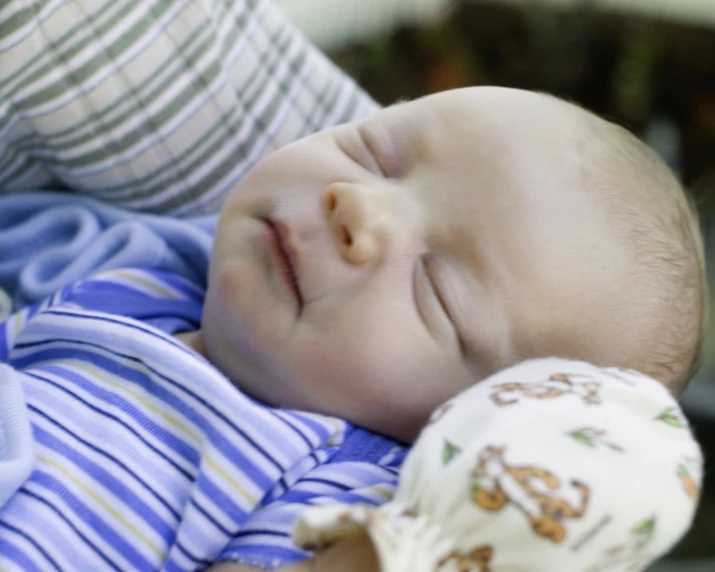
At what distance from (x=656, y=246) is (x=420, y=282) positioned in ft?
0.74

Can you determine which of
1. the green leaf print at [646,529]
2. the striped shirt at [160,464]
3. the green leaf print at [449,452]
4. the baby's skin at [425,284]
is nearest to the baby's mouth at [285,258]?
the baby's skin at [425,284]

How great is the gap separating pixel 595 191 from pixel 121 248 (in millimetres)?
552

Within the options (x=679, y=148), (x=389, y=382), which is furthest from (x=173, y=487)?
(x=679, y=148)

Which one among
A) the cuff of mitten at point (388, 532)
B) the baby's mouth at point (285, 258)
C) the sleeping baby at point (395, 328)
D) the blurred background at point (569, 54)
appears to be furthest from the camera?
the blurred background at point (569, 54)

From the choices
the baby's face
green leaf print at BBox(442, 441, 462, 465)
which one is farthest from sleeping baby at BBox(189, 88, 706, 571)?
green leaf print at BBox(442, 441, 462, 465)

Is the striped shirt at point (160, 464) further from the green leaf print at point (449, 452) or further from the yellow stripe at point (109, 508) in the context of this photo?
the green leaf print at point (449, 452)

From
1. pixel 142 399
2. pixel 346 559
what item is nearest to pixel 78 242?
pixel 142 399

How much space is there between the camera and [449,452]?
0.54 metres

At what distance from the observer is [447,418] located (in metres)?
0.57

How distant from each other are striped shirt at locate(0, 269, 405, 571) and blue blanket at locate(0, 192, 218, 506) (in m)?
0.19

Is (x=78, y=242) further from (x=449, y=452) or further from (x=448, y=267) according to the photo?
(x=449, y=452)

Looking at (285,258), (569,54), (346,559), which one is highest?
(285,258)

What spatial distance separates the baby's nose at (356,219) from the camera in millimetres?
694

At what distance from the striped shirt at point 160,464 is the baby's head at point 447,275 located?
0.17 ft
